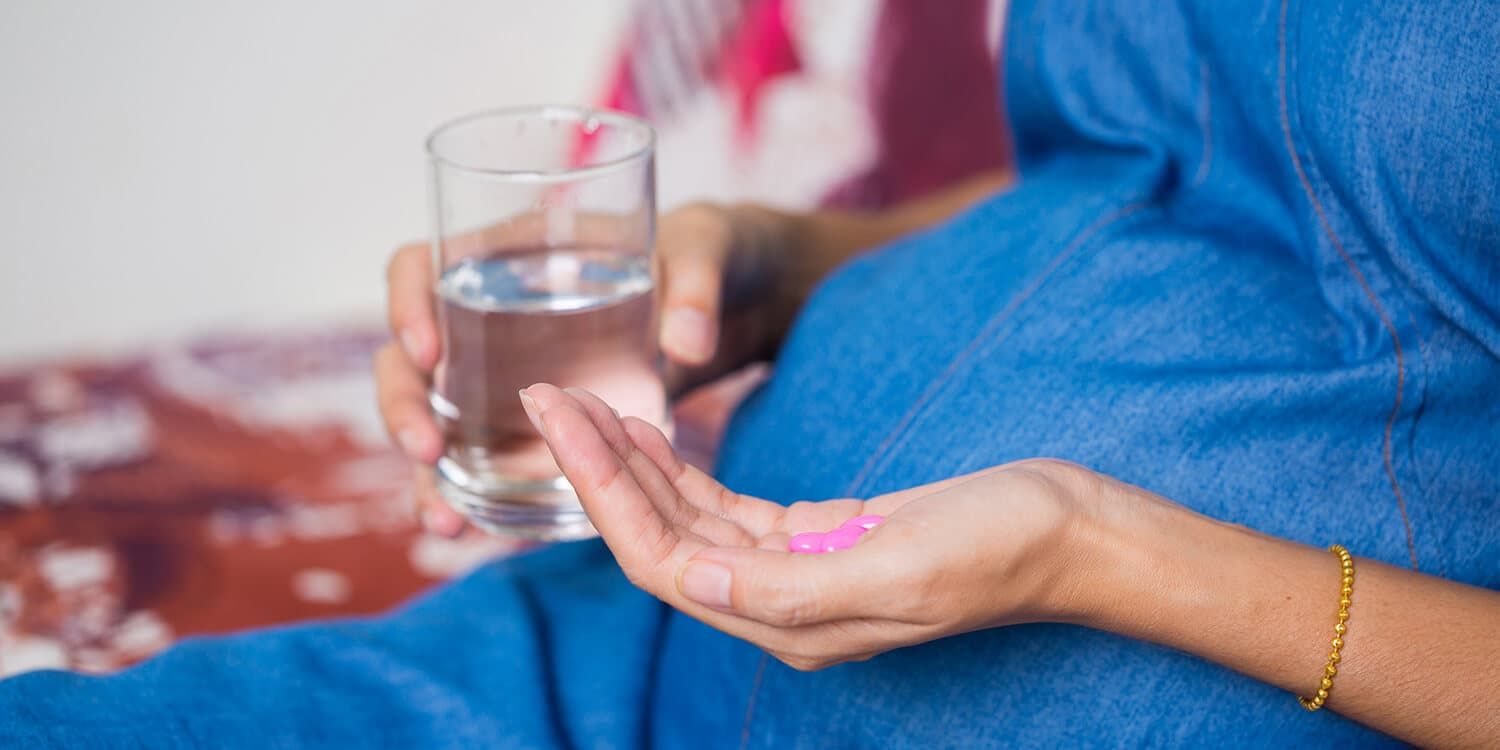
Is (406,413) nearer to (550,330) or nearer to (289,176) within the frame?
(550,330)

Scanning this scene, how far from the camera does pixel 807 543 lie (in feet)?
1.84

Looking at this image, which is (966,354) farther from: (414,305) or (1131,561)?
(414,305)

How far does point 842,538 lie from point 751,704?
22 cm

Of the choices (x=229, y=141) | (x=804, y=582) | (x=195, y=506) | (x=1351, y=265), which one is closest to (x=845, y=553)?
(x=804, y=582)

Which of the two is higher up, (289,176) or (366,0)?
(366,0)

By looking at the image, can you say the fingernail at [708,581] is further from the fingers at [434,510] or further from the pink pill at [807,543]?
the fingers at [434,510]

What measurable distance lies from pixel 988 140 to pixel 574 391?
1.52 metres

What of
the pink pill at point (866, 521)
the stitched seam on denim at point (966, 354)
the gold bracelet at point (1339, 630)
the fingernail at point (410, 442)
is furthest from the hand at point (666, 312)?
the gold bracelet at point (1339, 630)

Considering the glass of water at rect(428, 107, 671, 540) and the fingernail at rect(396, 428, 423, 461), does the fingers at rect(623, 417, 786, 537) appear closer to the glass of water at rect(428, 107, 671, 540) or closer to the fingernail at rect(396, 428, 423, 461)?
the glass of water at rect(428, 107, 671, 540)

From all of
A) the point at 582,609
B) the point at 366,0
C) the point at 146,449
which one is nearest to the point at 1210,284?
the point at 582,609

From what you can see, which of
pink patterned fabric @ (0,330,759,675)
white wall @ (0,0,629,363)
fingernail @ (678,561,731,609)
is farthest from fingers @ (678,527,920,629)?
white wall @ (0,0,629,363)

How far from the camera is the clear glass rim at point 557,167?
0.70 metres

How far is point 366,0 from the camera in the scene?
2.12 m

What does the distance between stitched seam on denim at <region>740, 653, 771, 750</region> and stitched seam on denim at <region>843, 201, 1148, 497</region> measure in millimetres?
104
